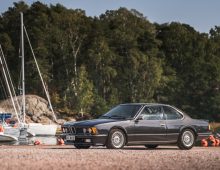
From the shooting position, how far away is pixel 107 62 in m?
78.2

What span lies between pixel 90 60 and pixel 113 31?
562cm

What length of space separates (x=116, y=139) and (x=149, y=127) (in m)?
1.33

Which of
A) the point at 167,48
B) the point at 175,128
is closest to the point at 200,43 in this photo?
the point at 167,48

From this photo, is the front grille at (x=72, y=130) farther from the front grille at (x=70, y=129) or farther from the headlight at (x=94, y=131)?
the headlight at (x=94, y=131)

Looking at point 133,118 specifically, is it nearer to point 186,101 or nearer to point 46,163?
point 46,163

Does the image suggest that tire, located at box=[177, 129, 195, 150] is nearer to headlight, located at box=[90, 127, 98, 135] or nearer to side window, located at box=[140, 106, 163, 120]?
side window, located at box=[140, 106, 163, 120]

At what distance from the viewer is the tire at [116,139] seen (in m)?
22.7

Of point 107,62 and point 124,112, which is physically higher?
point 107,62

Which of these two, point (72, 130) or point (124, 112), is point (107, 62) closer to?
point (124, 112)

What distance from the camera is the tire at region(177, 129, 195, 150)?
952 inches

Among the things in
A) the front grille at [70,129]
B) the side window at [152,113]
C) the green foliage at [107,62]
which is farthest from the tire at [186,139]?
the green foliage at [107,62]

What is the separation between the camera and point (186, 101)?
8269 centimetres

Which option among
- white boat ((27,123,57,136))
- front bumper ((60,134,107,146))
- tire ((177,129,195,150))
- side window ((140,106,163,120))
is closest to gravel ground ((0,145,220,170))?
front bumper ((60,134,107,146))

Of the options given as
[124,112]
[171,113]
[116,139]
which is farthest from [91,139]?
[171,113]
